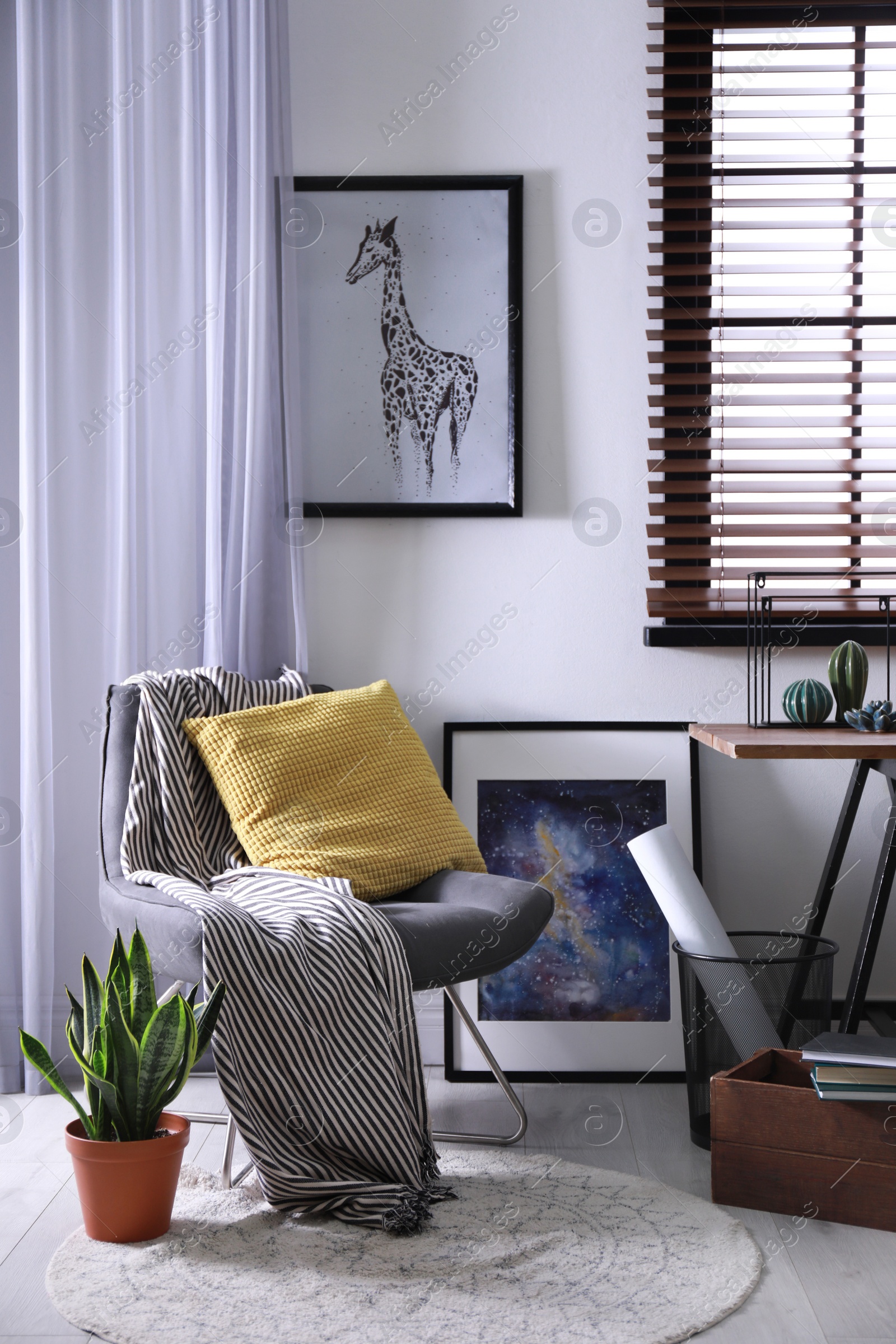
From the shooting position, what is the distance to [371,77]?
243 centimetres

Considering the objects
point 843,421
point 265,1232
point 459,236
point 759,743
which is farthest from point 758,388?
point 265,1232

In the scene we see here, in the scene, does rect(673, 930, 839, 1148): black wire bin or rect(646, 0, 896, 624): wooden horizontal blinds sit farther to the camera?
rect(646, 0, 896, 624): wooden horizontal blinds

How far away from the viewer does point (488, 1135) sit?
2.00 m

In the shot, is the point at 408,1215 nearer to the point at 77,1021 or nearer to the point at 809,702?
the point at 77,1021

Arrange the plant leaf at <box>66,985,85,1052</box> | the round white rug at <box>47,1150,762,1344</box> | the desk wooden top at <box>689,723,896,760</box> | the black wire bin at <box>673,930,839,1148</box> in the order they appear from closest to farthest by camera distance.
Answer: the round white rug at <box>47,1150,762,1344</box> → the plant leaf at <box>66,985,85,1052</box> → the desk wooden top at <box>689,723,896,760</box> → the black wire bin at <box>673,930,839,1148</box>

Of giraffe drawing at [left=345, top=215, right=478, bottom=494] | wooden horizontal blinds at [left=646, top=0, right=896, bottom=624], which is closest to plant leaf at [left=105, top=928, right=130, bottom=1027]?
giraffe drawing at [left=345, top=215, right=478, bottom=494]

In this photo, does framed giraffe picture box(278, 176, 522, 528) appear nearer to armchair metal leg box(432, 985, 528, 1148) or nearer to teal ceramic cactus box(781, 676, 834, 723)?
teal ceramic cactus box(781, 676, 834, 723)

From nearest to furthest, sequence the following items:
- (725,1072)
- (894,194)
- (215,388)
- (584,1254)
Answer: (584,1254)
(725,1072)
(215,388)
(894,194)

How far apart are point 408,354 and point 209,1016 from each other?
59.5 inches

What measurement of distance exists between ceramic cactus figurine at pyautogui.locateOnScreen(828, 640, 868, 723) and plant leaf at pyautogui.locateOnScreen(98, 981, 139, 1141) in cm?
141

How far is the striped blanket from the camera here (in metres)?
1.58

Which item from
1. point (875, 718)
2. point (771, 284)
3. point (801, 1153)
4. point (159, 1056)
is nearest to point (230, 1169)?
point (159, 1056)

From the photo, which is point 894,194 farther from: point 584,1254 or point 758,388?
point 584,1254

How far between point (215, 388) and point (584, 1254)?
1708mm
